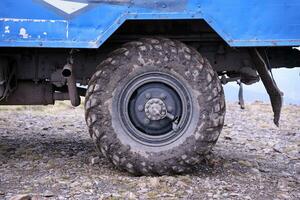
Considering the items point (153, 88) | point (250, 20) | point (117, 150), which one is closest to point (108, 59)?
point (153, 88)

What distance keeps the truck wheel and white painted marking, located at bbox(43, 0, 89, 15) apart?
536 mm

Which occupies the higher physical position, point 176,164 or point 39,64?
point 39,64

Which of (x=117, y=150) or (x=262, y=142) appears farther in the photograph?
(x=262, y=142)

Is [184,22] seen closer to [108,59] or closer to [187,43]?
[187,43]

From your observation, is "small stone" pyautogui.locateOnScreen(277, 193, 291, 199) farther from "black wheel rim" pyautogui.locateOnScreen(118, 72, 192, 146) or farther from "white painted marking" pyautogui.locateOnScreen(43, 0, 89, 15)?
"white painted marking" pyautogui.locateOnScreen(43, 0, 89, 15)

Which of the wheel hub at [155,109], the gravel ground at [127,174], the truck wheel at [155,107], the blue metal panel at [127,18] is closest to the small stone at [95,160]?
the gravel ground at [127,174]

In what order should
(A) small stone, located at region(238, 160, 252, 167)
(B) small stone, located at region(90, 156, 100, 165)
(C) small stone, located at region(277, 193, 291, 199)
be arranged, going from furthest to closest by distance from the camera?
(A) small stone, located at region(238, 160, 252, 167), (B) small stone, located at region(90, 156, 100, 165), (C) small stone, located at region(277, 193, 291, 199)

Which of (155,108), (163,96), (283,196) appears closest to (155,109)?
(155,108)

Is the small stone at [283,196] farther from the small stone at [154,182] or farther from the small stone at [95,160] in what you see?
the small stone at [95,160]

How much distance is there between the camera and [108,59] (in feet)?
17.2

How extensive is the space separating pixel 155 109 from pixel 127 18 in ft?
2.80

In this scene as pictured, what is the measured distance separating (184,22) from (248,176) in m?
1.58

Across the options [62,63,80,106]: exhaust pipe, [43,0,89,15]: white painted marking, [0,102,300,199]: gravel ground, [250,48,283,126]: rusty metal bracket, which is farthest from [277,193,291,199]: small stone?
[43,0,89,15]: white painted marking

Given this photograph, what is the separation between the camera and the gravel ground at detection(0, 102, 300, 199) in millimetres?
4672
